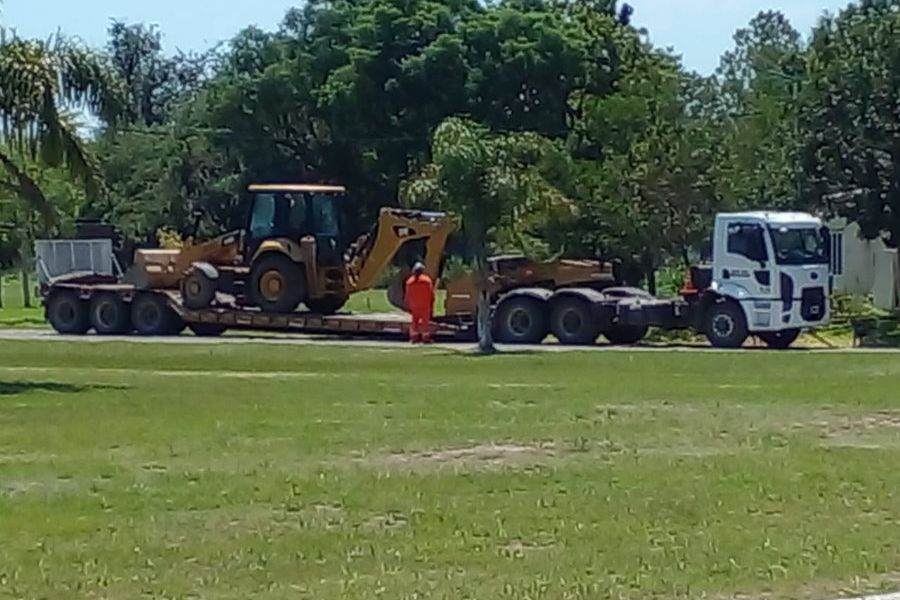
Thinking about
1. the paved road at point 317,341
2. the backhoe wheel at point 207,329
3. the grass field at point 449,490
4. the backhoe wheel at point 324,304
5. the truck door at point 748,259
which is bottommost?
the paved road at point 317,341

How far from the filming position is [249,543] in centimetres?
1180

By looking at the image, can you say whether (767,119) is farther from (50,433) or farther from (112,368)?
(50,433)

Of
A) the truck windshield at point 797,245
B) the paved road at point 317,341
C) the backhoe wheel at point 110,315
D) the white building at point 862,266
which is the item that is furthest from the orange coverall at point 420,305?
the white building at point 862,266

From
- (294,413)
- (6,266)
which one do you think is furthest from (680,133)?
(6,266)

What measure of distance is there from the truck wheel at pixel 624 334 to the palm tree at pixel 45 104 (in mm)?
14682

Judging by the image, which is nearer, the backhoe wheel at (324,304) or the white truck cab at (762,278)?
the white truck cab at (762,278)

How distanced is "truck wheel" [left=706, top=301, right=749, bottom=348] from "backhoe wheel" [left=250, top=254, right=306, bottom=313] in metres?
9.28

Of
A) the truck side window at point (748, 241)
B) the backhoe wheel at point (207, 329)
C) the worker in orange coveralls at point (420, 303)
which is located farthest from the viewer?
the backhoe wheel at point (207, 329)

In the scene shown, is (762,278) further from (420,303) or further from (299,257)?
(299,257)

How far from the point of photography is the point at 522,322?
3828cm

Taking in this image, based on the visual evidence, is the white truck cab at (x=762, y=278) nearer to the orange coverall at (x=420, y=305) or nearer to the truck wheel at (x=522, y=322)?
the truck wheel at (x=522, y=322)

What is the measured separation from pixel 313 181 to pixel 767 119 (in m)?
16.2

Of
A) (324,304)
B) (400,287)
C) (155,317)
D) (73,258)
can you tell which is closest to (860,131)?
(400,287)

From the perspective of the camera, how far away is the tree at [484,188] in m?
34.3
